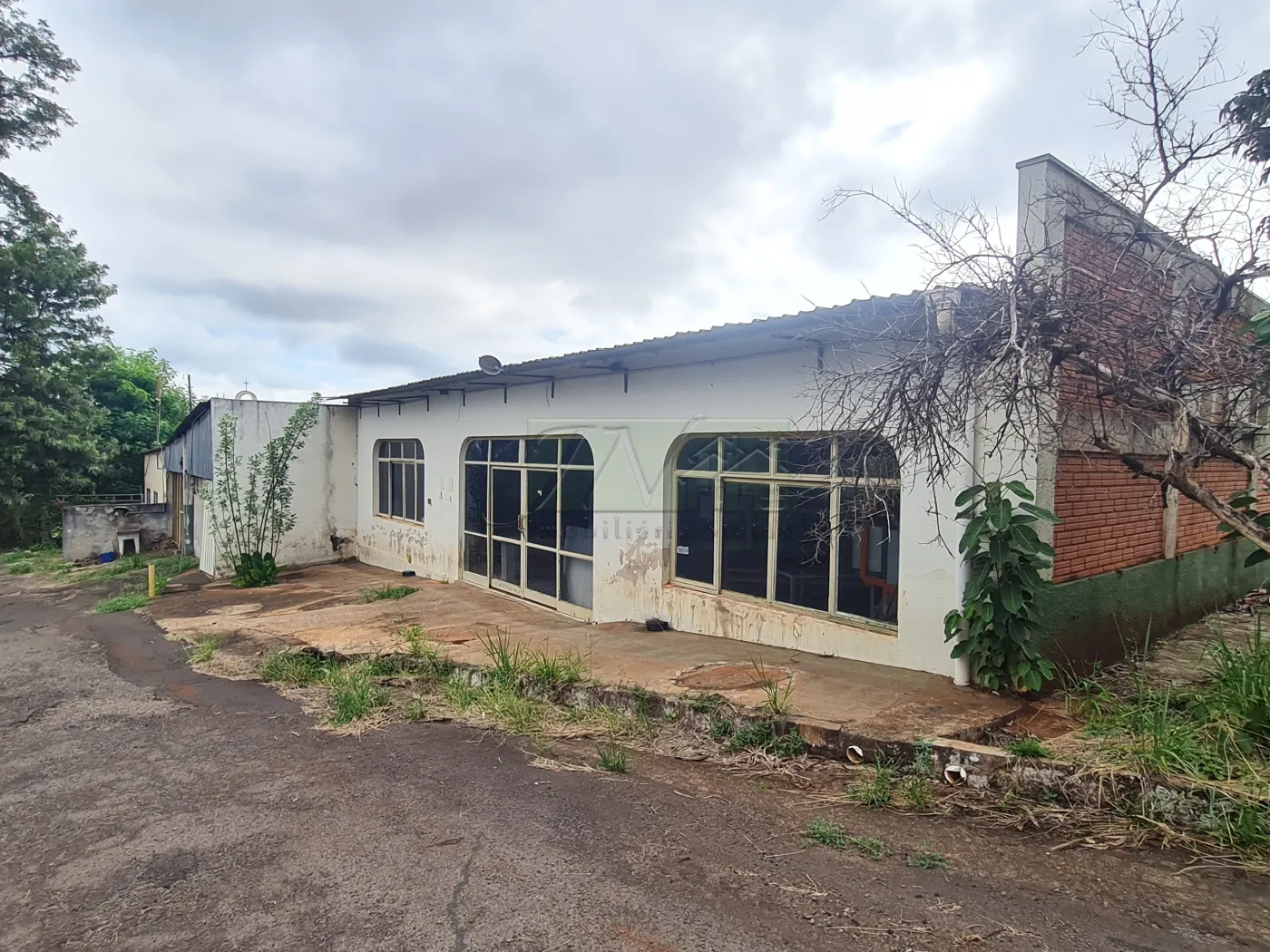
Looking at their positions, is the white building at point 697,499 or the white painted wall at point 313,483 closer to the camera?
the white building at point 697,499

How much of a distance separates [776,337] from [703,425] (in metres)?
1.51

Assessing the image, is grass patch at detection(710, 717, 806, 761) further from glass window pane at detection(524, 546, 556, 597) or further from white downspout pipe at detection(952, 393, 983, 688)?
glass window pane at detection(524, 546, 556, 597)

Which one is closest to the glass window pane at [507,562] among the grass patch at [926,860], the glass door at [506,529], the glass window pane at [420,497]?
the glass door at [506,529]

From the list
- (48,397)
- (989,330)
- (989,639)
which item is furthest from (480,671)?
(48,397)

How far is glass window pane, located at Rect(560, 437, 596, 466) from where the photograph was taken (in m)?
8.92

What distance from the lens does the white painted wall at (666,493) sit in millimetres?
5371

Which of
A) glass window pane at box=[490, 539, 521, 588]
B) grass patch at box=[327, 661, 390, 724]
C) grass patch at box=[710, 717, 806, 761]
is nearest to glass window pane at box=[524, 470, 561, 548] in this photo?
glass window pane at box=[490, 539, 521, 588]

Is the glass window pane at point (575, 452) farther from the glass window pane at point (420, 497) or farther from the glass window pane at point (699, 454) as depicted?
the glass window pane at point (420, 497)

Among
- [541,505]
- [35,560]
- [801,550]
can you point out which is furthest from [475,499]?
[35,560]

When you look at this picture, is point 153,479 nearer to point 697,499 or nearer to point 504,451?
point 504,451

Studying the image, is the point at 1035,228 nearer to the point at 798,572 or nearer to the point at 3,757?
the point at 798,572

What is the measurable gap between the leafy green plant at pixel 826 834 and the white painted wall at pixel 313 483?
521 inches

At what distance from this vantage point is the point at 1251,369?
13.2ft

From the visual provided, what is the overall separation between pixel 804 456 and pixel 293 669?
5496mm
